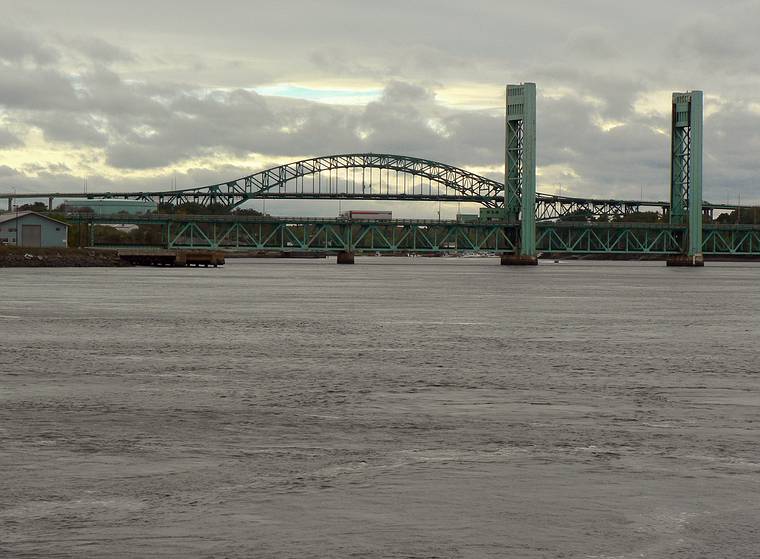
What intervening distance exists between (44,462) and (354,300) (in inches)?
2334

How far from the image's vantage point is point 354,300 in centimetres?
7800

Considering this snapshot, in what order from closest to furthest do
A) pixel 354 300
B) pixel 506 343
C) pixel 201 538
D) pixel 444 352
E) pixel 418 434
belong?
pixel 201 538, pixel 418 434, pixel 444 352, pixel 506 343, pixel 354 300

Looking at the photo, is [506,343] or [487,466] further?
[506,343]

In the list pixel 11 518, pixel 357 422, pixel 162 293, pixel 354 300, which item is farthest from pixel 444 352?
pixel 162 293

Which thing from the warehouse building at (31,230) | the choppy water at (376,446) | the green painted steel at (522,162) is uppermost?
the green painted steel at (522,162)

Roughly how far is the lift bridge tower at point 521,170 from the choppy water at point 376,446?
479ft

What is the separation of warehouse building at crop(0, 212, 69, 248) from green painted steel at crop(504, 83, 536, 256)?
6667 cm

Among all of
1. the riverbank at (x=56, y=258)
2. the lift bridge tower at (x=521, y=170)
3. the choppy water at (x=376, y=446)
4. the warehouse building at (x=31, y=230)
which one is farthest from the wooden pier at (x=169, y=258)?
the choppy water at (x=376, y=446)

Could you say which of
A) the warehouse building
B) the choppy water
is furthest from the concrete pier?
the choppy water

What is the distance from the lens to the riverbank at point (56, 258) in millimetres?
154000

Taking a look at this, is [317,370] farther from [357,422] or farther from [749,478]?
[749,478]

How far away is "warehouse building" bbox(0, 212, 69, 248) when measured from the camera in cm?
17325

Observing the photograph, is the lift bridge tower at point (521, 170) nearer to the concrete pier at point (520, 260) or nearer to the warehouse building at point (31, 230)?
the concrete pier at point (520, 260)

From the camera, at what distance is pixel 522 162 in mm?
191750
